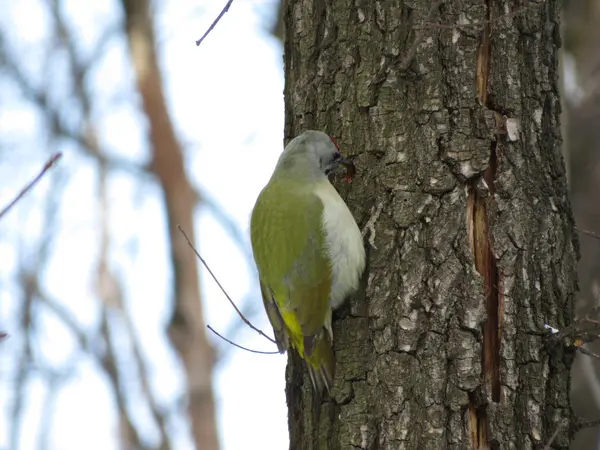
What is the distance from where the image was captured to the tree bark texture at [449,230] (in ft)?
10.6

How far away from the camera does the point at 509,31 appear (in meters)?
3.51

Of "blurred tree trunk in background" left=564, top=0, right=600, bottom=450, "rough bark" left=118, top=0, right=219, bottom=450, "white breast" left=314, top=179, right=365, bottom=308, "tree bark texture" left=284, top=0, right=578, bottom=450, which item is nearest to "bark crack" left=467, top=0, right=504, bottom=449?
"tree bark texture" left=284, top=0, right=578, bottom=450

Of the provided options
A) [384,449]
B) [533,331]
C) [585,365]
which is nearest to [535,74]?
[533,331]

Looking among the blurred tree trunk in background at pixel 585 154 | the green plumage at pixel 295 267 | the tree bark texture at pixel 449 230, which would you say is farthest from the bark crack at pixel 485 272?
the blurred tree trunk in background at pixel 585 154

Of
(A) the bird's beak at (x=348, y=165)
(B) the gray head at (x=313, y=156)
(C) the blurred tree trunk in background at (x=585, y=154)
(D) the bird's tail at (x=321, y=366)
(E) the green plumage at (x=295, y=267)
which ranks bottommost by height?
(D) the bird's tail at (x=321, y=366)

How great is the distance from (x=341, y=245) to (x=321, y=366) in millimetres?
567

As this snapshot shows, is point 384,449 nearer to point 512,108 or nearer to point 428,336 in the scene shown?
point 428,336

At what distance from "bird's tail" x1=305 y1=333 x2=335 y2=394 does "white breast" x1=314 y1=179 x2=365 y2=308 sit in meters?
0.26

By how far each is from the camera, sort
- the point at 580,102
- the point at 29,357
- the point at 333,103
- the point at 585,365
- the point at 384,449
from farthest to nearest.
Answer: the point at 29,357
the point at 580,102
the point at 585,365
the point at 333,103
the point at 384,449

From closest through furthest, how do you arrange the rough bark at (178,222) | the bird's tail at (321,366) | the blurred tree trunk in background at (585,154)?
the bird's tail at (321,366) → the blurred tree trunk in background at (585,154) → the rough bark at (178,222)

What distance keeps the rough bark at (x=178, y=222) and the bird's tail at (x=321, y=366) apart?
6487 millimetres

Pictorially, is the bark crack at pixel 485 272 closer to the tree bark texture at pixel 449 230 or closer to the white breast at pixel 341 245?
the tree bark texture at pixel 449 230

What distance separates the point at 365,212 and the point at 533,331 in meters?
0.86

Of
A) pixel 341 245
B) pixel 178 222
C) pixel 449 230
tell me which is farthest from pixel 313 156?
pixel 178 222
